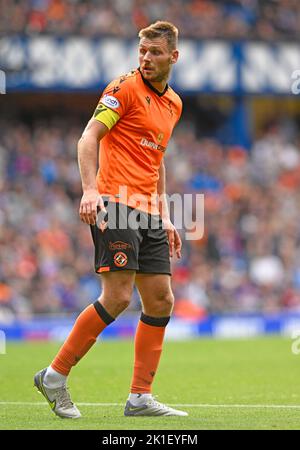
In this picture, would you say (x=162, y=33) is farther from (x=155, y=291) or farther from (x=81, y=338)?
(x=81, y=338)

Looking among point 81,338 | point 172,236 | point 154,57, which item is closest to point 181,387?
point 172,236

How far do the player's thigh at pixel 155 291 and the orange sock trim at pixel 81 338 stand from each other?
426mm

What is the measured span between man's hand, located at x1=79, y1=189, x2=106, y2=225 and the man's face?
1.04m

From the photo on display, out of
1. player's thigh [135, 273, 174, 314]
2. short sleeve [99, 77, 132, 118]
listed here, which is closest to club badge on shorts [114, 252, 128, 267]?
player's thigh [135, 273, 174, 314]

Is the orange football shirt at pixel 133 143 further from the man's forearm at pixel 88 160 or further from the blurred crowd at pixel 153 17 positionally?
the blurred crowd at pixel 153 17

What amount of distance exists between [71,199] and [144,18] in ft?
15.9

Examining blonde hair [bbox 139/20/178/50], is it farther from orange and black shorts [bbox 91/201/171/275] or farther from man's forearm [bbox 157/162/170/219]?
orange and black shorts [bbox 91/201/171/275]

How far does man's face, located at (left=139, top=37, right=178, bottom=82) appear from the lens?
22.1ft

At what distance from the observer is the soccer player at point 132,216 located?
6.50m

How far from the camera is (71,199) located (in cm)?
2064

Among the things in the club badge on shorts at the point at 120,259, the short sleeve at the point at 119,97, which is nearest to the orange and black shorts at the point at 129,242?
the club badge on shorts at the point at 120,259

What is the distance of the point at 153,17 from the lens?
22609 mm
